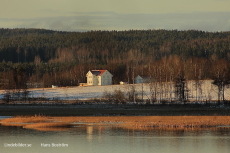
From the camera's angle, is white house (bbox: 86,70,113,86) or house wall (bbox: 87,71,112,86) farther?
house wall (bbox: 87,71,112,86)

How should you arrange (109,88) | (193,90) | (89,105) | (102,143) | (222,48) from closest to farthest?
(102,143)
(89,105)
(193,90)
(109,88)
(222,48)

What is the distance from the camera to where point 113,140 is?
40031 mm

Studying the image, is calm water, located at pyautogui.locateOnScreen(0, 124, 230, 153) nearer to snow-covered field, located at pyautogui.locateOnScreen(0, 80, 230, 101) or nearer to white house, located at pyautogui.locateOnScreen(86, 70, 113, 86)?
snow-covered field, located at pyautogui.locateOnScreen(0, 80, 230, 101)

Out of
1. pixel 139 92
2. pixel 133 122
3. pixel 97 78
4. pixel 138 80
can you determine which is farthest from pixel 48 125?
pixel 138 80

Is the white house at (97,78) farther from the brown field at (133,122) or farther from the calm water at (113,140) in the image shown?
the calm water at (113,140)

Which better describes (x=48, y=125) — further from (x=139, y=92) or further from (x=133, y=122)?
(x=139, y=92)

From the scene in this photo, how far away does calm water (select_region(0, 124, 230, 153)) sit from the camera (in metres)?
35.6

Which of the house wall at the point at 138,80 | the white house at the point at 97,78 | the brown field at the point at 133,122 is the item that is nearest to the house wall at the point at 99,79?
the white house at the point at 97,78

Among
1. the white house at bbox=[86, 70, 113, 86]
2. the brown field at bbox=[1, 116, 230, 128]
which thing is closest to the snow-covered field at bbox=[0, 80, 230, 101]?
the white house at bbox=[86, 70, 113, 86]

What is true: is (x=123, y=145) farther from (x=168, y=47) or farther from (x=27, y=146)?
(x=168, y=47)

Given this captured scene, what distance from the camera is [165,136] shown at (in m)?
41.9

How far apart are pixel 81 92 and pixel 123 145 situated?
245ft

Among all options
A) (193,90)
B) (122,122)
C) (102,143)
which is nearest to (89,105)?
(122,122)

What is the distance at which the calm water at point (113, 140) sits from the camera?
117 ft
